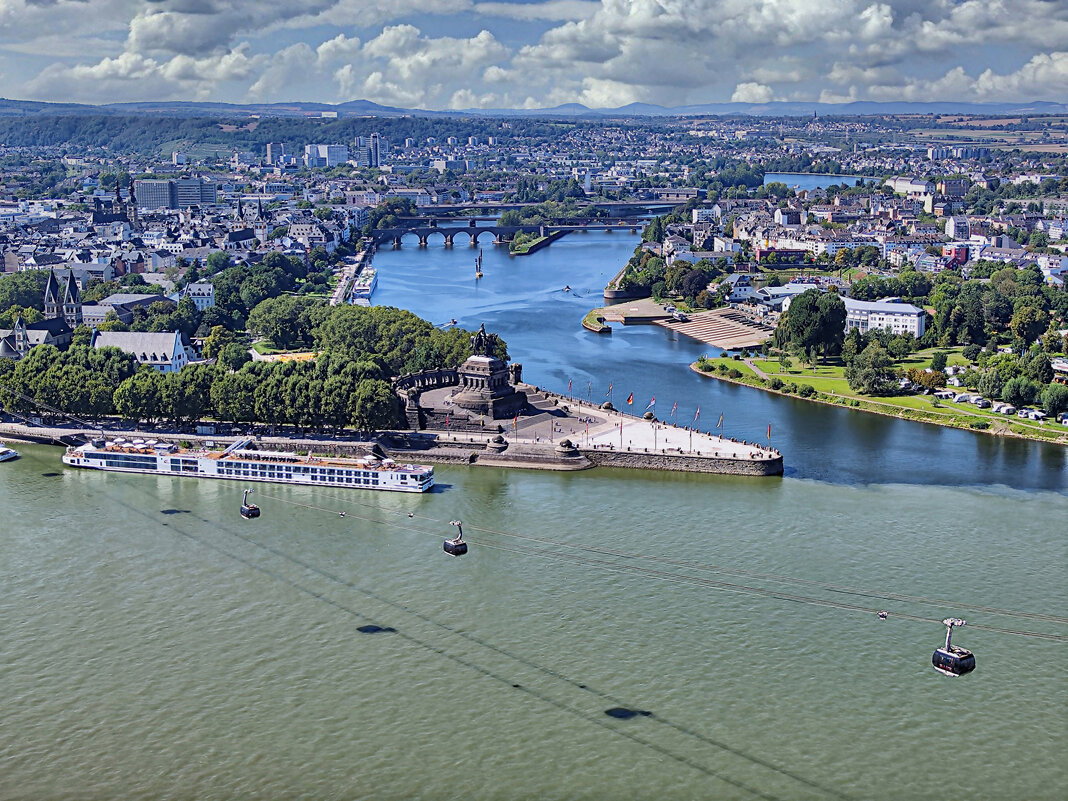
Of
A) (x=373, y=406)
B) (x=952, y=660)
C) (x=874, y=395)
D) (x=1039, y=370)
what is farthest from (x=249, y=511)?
(x=1039, y=370)

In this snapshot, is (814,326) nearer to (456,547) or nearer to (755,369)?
(755,369)

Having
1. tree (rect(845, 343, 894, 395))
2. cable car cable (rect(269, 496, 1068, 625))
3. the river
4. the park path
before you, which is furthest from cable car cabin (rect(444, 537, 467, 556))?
the park path

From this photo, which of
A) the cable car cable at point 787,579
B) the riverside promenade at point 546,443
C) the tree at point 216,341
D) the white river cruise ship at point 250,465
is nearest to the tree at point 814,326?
the riverside promenade at point 546,443

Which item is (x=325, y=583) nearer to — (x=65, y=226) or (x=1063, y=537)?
(x=1063, y=537)

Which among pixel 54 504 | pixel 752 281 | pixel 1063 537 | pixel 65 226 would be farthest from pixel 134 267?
pixel 1063 537

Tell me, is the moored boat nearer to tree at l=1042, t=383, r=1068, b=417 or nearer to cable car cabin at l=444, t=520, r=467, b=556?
tree at l=1042, t=383, r=1068, b=417

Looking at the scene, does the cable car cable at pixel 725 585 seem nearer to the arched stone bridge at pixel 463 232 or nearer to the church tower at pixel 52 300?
the church tower at pixel 52 300
